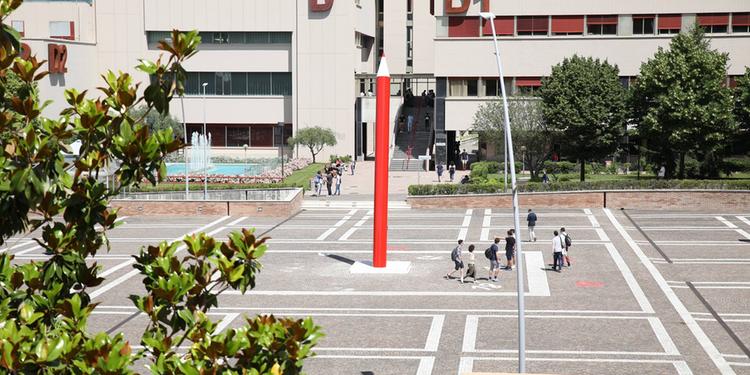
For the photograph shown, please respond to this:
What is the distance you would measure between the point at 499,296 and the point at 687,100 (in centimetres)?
2616

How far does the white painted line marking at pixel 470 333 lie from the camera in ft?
80.9

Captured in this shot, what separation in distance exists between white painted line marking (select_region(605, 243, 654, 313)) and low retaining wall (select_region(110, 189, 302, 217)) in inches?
682

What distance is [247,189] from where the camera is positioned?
176 ft

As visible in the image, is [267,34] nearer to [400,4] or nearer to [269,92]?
[269,92]

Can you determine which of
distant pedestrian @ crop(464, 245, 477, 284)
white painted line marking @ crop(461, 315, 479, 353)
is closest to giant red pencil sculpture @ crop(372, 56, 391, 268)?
distant pedestrian @ crop(464, 245, 477, 284)

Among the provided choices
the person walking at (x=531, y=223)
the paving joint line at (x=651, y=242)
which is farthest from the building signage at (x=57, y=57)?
the person walking at (x=531, y=223)

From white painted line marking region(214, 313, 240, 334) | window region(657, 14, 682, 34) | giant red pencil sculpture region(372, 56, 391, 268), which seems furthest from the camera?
window region(657, 14, 682, 34)

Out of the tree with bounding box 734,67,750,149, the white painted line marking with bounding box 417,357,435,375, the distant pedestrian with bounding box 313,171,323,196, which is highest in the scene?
the tree with bounding box 734,67,750,149

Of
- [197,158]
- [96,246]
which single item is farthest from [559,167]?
[96,246]

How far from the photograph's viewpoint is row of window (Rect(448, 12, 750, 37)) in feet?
222

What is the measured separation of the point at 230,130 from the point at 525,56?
27352mm

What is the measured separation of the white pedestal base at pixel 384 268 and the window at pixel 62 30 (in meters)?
55.4

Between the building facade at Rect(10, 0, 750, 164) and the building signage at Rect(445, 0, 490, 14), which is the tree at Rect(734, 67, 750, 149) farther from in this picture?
the building signage at Rect(445, 0, 490, 14)

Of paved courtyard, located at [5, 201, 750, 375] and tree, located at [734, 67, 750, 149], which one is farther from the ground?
tree, located at [734, 67, 750, 149]
